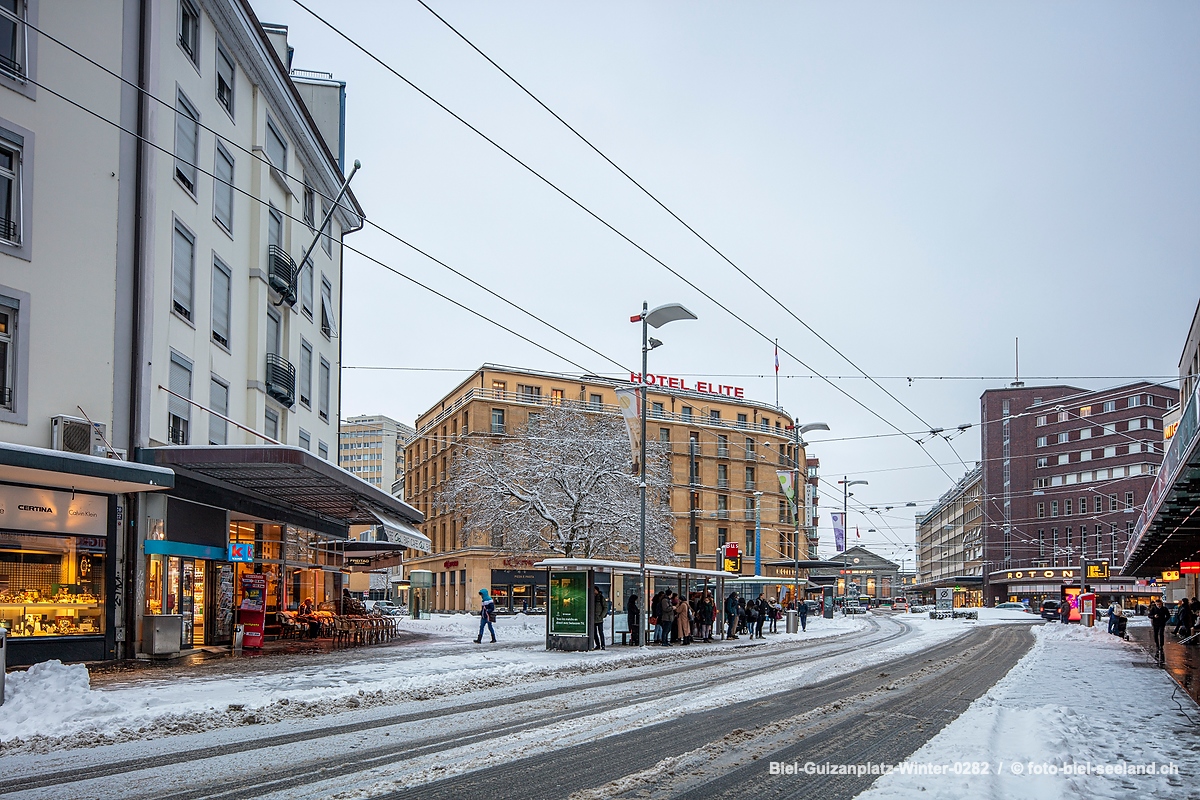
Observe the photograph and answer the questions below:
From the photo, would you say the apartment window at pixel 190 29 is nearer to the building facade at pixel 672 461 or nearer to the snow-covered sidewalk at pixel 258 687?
the snow-covered sidewalk at pixel 258 687

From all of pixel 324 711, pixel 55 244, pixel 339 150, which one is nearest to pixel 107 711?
pixel 324 711

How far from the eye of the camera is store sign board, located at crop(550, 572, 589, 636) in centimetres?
2642

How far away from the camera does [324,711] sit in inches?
537

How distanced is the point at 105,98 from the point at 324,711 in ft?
45.5

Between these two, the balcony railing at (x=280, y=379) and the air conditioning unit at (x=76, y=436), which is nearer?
the air conditioning unit at (x=76, y=436)

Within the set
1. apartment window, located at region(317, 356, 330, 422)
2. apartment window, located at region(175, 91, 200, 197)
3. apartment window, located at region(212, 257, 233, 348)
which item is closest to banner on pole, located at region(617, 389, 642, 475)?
apartment window, located at region(212, 257, 233, 348)

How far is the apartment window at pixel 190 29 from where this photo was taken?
23.8m

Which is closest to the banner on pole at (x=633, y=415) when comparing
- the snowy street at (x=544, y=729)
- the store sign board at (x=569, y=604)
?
the store sign board at (x=569, y=604)

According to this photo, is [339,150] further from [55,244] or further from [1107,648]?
[1107,648]

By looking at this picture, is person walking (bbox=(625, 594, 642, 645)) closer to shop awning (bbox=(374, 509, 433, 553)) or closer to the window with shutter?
shop awning (bbox=(374, 509, 433, 553))

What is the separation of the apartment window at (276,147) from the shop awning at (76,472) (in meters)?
12.9

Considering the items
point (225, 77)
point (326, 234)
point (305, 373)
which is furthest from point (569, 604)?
point (326, 234)

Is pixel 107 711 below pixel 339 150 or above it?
below

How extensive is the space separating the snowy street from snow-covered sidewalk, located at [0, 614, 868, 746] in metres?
0.05
